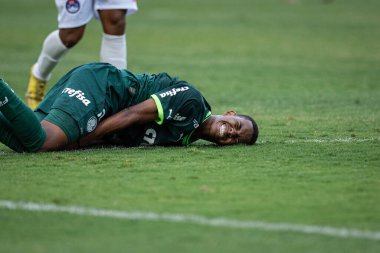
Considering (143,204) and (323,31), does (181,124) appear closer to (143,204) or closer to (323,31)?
(143,204)

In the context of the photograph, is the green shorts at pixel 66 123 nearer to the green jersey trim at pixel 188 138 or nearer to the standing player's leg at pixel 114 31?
the green jersey trim at pixel 188 138

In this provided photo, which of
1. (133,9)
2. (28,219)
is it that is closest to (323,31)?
(133,9)

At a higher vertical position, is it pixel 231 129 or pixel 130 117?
pixel 130 117

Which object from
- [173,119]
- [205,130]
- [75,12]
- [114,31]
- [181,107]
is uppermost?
[75,12]

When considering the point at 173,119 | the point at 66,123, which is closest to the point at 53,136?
the point at 66,123

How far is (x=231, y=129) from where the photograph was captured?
7.47m

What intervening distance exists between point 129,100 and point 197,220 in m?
2.45

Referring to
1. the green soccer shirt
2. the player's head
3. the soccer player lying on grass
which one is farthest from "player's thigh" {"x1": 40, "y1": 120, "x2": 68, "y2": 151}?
the player's head

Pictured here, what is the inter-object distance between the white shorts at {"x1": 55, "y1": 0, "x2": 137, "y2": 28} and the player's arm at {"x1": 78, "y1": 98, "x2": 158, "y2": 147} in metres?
2.29

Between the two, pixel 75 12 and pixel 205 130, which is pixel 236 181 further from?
pixel 75 12

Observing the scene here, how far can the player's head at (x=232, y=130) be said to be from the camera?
7.39 meters

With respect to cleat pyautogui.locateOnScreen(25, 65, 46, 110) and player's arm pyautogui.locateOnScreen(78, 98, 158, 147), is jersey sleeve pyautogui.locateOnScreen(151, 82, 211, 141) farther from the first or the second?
cleat pyautogui.locateOnScreen(25, 65, 46, 110)

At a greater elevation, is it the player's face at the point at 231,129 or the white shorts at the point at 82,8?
the white shorts at the point at 82,8

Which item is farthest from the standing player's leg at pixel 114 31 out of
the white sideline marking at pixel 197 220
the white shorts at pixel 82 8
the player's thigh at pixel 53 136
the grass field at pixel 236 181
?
the white sideline marking at pixel 197 220
